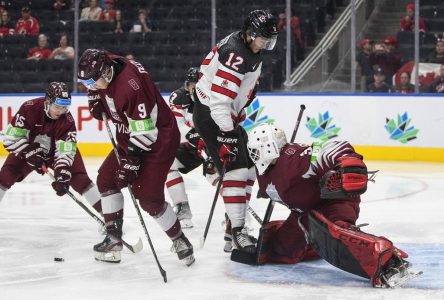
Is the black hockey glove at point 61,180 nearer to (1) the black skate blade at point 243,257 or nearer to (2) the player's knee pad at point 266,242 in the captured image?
(1) the black skate blade at point 243,257

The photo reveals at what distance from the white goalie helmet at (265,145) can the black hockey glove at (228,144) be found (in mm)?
216

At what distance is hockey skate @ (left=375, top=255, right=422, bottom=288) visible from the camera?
3.98 meters

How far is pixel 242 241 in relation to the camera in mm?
4602

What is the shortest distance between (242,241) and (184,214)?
1073mm

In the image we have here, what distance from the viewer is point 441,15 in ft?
29.0

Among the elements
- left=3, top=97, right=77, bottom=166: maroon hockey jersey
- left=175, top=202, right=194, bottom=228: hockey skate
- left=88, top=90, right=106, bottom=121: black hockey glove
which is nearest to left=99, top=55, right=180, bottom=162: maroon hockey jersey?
left=88, top=90, right=106, bottom=121: black hockey glove

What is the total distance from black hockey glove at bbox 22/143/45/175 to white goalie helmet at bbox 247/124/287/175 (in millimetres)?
1501

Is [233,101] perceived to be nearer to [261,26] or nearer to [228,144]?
[228,144]

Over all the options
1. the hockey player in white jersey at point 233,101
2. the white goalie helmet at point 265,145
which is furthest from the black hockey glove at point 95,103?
the white goalie helmet at point 265,145

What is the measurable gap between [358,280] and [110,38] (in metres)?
6.41

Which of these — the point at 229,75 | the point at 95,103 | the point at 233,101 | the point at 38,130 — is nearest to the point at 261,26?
the point at 229,75

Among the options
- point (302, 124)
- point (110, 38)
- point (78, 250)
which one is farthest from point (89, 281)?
point (110, 38)

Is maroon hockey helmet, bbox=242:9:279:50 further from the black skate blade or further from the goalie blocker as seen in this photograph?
the black skate blade

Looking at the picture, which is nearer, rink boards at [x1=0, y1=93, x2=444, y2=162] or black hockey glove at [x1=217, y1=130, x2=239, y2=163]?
black hockey glove at [x1=217, y1=130, x2=239, y2=163]
